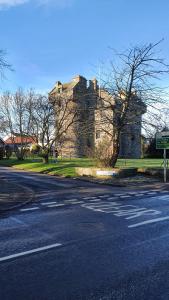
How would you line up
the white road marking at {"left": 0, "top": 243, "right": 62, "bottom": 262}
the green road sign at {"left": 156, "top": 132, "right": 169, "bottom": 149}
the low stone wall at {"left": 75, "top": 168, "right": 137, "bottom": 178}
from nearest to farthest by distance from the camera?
1. the white road marking at {"left": 0, "top": 243, "right": 62, "bottom": 262}
2. the green road sign at {"left": 156, "top": 132, "right": 169, "bottom": 149}
3. the low stone wall at {"left": 75, "top": 168, "right": 137, "bottom": 178}

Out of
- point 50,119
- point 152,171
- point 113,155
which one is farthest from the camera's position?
point 50,119

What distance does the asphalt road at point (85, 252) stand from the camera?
18.2 feet

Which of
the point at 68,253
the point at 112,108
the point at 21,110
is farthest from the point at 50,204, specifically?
the point at 21,110

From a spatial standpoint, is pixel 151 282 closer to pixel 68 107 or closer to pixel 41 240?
pixel 41 240

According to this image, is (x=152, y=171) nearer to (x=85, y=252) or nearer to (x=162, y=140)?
(x=162, y=140)

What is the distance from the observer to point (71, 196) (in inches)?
654

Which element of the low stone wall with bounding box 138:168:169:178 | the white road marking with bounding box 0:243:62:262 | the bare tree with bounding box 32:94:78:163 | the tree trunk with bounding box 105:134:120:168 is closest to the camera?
the white road marking with bounding box 0:243:62:262

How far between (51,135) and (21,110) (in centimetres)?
988

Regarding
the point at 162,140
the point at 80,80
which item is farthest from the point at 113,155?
the point at 80,80

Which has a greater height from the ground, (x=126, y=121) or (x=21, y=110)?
(x=21, y=110)

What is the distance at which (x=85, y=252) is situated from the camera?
7.51 meters

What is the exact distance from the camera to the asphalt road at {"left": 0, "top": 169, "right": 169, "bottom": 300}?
555 centimetres

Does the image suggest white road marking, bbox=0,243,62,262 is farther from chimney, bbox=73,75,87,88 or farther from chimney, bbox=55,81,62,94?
chimney, bbox=73,75,87,88

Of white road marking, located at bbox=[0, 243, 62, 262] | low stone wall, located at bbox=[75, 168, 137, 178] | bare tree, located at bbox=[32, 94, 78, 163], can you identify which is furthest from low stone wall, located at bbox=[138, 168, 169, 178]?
bare tree, located at bbox=[32, 94, 78, 163]
